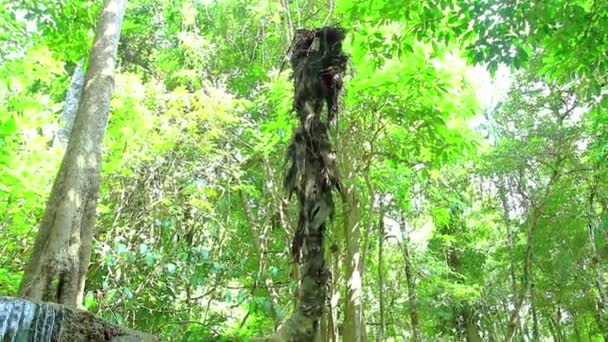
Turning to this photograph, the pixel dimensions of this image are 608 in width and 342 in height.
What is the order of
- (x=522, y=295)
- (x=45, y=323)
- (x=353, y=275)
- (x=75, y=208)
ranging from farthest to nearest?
(x=522, y=295) < (x=353, y=275) < (x=75, y=208) < (x=45, y=323)

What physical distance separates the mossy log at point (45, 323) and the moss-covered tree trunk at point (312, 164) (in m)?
1.25

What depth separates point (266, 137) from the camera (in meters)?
7.68

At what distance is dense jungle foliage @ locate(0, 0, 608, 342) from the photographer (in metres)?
5.52

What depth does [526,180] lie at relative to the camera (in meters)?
12.5

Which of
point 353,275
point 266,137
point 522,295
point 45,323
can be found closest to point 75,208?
point 45,323

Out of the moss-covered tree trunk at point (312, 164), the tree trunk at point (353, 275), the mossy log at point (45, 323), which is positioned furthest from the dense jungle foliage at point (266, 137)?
the mossy log at point (45, 323)

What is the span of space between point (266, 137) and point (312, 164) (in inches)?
141

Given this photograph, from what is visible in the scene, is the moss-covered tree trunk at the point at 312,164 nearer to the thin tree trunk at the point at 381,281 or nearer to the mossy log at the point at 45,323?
the mossy log at the point at 45,323

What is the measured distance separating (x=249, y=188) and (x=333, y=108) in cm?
429

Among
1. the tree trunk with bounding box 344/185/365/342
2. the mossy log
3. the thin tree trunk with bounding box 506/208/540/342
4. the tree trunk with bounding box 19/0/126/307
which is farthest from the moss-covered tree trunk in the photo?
the thin tree trunk with bounding box 506/208/540/342

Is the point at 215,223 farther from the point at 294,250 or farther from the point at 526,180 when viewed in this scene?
the point at 526,180

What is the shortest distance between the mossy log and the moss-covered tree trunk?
4.11ft

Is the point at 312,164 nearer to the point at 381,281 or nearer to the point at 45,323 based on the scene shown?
the point at 45,323

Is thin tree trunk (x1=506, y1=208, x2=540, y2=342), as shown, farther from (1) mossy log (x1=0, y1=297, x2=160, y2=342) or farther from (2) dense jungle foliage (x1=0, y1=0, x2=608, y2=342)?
(1) mossy log (x1=0, y1=297, x2=160, y2=342)
